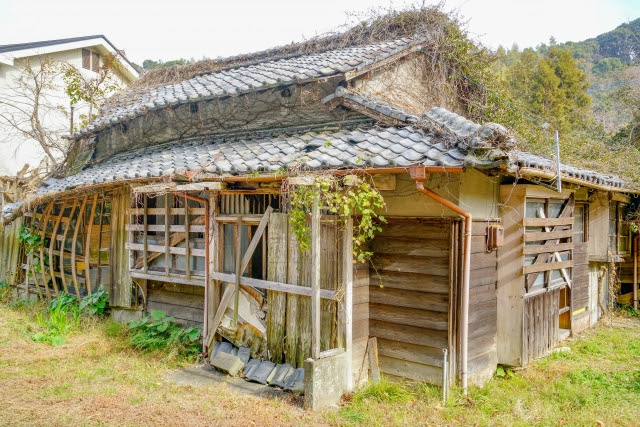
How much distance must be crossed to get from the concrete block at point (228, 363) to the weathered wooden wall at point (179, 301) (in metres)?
1.24

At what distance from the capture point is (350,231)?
5617mm

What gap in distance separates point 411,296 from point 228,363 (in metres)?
2.85

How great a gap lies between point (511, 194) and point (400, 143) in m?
1.93

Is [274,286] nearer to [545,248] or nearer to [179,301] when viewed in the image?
[179,301]

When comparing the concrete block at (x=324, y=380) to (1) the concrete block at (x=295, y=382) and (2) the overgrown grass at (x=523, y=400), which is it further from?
(1) the concrete block at (x=295, y=382)

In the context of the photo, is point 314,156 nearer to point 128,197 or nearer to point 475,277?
point 475,277

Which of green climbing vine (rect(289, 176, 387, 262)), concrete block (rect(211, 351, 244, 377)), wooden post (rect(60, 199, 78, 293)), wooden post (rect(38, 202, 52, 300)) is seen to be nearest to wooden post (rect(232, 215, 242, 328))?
concrete block (rect(211, 351, 244, 377))

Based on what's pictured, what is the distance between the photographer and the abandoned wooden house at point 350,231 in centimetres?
547

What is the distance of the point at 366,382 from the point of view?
590 centimetres

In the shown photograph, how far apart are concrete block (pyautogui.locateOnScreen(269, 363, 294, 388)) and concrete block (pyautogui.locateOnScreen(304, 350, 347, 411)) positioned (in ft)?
2.64

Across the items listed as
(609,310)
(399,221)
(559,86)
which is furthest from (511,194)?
(559,86)

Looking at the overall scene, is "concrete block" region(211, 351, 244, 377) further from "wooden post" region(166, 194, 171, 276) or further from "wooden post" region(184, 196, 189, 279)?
"wooden post" region(166, 194, 171, 276)

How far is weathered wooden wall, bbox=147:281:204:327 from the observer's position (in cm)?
776

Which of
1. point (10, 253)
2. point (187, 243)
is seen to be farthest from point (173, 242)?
point (10, 253)
